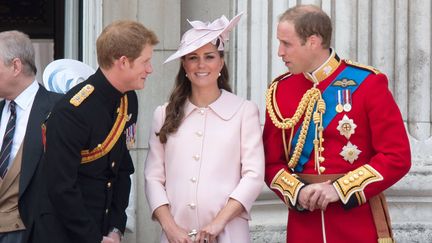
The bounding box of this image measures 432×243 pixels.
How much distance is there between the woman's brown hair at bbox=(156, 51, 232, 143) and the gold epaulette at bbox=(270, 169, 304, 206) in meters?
0.52

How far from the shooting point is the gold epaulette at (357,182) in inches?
209

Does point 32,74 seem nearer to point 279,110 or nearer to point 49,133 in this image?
point 49,133

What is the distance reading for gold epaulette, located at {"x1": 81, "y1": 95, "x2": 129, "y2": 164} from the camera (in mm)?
5238

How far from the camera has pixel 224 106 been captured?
5648 mm

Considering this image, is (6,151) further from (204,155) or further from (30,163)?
(204,155)

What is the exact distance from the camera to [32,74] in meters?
5.80

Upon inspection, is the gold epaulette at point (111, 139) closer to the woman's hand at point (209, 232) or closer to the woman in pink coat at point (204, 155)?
→ the woman in pink coat at point (204, 155)

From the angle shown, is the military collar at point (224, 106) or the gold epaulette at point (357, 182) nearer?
the gold epaulette at point (357, 182)

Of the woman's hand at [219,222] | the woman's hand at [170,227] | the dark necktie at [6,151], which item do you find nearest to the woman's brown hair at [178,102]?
the woman's hand at [170,227]

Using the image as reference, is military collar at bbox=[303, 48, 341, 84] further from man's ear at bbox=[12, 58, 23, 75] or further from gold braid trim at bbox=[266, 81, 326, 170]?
man's ear at bbox=[12, 58, 23, 75]

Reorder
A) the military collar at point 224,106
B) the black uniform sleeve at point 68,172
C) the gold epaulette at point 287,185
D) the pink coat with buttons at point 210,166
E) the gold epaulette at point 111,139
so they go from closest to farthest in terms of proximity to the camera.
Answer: the black uniform sleeve at point 68,172
the gold epaulette at point 111,139
the gold epaulette at point 287,185
the pink coat with buttons at point 210,166
the military collar at point 224,106

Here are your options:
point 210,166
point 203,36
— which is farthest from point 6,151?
point 203,36

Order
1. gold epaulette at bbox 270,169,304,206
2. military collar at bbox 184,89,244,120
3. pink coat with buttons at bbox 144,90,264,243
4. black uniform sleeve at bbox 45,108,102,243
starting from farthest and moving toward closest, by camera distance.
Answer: military collar at bbox 184,89,244,120
pink coat with buttons at bbox 144,90,264,243
gold epaulette at bbox 270,169,304,206
black uniform sleeve at bbox 45,108,102,243

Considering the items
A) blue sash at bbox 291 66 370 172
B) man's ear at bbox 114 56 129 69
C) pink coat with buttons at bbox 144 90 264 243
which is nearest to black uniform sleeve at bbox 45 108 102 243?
man's ear at bbox 114 56 129 69
